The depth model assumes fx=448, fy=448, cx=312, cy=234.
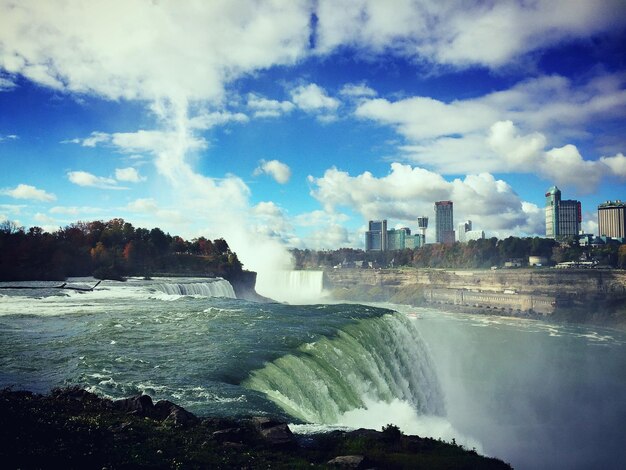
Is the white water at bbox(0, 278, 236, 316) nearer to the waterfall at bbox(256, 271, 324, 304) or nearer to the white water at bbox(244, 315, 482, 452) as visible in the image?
the white water at bbox(244, 315, 482, 452)

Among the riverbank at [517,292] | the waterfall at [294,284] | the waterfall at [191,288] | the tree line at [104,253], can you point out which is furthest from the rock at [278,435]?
the waterfall at [294,284]

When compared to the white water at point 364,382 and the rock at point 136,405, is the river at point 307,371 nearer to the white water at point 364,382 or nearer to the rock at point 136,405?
the white water at point 364,382

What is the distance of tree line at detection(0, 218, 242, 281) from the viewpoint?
57250 millimetres

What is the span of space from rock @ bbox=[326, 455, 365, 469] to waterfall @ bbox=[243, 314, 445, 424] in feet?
13.6

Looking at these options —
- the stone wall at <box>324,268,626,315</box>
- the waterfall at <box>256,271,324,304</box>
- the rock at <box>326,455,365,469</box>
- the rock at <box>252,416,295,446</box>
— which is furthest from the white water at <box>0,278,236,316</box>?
the waterfall at <box>256,271,324,304</box>

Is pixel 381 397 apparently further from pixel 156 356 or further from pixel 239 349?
pixel 156 356

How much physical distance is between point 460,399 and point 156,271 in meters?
62.3

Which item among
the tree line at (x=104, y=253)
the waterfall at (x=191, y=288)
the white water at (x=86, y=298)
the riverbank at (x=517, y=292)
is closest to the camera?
the white water at (x=86, y=298)

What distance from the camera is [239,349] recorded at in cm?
2114

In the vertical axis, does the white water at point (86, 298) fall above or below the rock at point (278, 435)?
above

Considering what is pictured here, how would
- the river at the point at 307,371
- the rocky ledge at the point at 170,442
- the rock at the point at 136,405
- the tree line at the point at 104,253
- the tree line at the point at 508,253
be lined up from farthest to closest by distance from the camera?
1. the tree line at the point at 508,253
2. the tree line at the point at 104,253
3. the river at the point at 307,371
4. the rock at the point at 136,405
5. the rocky ledge at the point at 170,442

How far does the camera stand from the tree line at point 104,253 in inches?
2254

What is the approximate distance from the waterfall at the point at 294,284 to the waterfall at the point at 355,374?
103753 mm

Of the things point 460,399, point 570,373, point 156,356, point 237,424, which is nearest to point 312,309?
point 460,399
